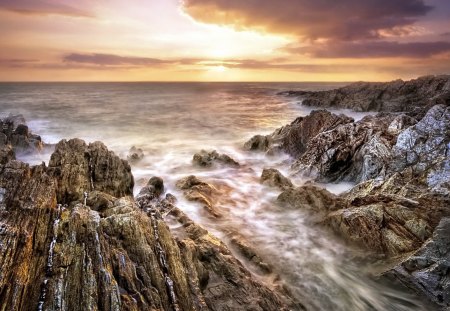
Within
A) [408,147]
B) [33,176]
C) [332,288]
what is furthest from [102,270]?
[408,147]

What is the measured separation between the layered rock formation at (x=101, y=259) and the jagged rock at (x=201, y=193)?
9.82ft

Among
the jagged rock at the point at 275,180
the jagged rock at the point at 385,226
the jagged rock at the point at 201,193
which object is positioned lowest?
the jagged rock at the point at 201,193

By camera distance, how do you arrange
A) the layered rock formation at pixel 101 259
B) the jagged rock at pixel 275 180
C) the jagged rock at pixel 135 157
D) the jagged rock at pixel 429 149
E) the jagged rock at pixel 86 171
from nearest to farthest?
the layered rock formation at pixel 101 259
the jagged rock at pixel 86 171
the jagged rock at pixel 429 149
the jagged rock at pixel 275 180
the jagged rock at pixel 135 157

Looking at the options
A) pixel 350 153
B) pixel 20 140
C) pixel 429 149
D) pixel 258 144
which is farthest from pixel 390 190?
pixel 20 140

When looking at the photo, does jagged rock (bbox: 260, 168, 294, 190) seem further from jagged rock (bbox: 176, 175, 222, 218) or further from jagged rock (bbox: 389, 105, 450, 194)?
jagged rock (bbox: 389, 105, 450, 194)

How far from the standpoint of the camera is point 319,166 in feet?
52.5

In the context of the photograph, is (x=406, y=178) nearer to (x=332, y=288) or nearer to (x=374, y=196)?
(x=374, y=196)

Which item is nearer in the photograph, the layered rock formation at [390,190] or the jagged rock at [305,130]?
the layered rock formation at [390,190]

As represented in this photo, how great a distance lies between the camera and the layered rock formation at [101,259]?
18.6 ft

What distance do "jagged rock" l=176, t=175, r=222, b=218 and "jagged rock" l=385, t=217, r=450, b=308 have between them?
6160 mm

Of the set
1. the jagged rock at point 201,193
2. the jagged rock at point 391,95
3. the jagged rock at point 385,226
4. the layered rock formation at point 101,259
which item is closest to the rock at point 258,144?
the jagged rock at point 201,193

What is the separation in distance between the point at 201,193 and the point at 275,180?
353cm

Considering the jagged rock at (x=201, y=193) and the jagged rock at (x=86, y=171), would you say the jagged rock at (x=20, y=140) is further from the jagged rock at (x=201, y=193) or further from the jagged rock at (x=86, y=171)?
the jagged rock at (x=201, y=193)

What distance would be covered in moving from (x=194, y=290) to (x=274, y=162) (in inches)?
547
